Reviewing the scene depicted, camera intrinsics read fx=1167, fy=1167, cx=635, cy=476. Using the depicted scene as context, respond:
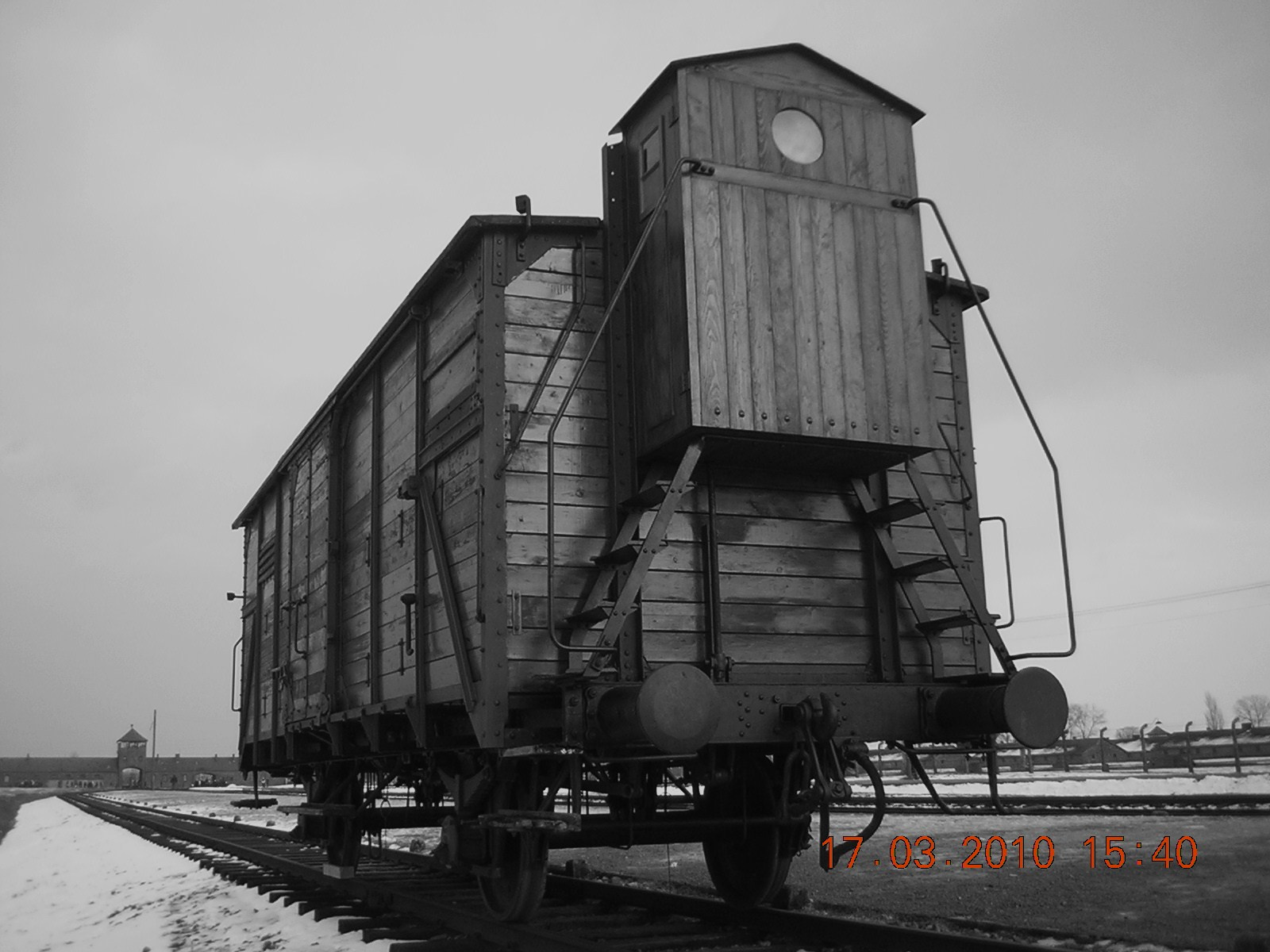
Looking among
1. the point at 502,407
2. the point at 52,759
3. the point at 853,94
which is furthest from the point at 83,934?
the point at 52,759

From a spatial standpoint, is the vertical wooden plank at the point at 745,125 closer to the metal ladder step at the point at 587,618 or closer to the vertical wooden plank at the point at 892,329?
the vertical wooden plank at the point at 892,329

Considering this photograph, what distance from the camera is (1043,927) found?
6.08 m

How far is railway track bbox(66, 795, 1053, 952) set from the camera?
18.4 feet

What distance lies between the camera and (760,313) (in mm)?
6434

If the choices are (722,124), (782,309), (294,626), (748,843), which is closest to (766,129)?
(722,124)

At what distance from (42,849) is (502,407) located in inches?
579

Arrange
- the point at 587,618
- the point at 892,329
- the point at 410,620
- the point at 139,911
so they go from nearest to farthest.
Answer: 1. the point at 587,618
2. the point at 892,329
3. the point at 410,620
4. the point at 139,911

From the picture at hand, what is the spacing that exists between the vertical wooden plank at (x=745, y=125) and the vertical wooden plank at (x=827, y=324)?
17.2 inches

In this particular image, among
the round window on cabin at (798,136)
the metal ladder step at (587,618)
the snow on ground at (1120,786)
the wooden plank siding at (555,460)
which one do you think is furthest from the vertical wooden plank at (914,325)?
the snow on ground at (1120,786)

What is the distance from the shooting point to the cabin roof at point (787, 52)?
6719 mm

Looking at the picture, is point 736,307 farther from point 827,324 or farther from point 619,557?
point 619,557

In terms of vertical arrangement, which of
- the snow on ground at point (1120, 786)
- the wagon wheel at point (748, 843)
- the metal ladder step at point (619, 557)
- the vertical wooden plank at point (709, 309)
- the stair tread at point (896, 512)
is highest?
the vertical wooden plank at point (709, 309)

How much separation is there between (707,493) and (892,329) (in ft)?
4.75

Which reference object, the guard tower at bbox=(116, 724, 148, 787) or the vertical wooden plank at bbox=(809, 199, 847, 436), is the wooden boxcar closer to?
the vertical wooden plank at bbox=(809, 199, 847, 436)
